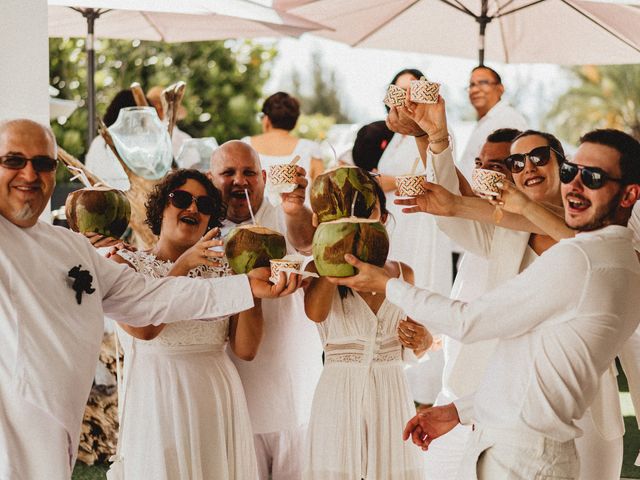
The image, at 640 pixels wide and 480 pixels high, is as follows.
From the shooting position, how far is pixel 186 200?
14.3ft

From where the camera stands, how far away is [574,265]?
3229 mm

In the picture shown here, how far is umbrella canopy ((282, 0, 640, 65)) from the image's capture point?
8.91 meters

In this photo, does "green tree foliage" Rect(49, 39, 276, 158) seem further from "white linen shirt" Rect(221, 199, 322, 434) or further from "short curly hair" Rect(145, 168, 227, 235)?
"short curly hair" Rect(145, 168, 227, 235)

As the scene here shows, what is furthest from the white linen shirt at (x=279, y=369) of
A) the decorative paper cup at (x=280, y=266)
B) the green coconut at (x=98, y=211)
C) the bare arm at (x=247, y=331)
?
the decorative paper cup at (x=280, y=266)

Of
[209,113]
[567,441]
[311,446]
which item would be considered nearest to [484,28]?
[311,446]

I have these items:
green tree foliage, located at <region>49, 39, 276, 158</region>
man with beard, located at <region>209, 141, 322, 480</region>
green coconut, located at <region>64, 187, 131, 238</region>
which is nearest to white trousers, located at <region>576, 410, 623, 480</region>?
man with beard, located at <region>209, 141, 322, 480</region>

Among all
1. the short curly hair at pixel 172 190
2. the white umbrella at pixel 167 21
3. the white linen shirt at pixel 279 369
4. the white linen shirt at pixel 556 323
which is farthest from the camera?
the white umbrella at pixel 167 21

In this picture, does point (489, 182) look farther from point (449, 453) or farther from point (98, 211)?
point (449, 453)

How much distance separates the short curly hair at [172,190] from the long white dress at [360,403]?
69cm

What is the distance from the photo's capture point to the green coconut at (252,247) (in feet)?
13.1

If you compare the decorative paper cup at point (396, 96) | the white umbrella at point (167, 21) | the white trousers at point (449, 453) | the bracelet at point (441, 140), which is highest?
the white umbrella at point (167, 21)

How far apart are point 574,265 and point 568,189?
350mm

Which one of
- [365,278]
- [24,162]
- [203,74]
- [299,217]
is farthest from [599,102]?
[24,162]

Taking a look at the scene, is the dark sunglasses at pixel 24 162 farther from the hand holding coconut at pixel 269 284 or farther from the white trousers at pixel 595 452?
the white trousers at pixel 595 452
